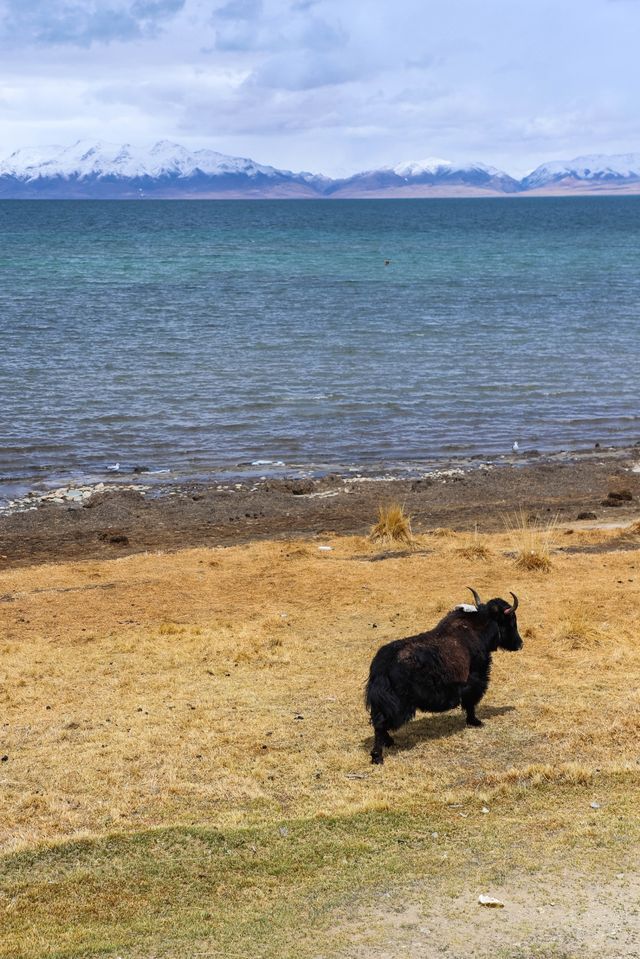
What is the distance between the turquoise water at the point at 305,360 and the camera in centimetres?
2645

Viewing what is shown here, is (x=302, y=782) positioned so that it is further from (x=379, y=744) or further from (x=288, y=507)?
(x=288, y=507)

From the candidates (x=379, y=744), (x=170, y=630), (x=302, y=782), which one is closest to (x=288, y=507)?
(x=170, y=630)

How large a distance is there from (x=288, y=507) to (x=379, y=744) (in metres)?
11.6

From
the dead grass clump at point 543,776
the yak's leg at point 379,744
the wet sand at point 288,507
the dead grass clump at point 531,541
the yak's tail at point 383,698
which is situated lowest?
the wet sand at point 288,507

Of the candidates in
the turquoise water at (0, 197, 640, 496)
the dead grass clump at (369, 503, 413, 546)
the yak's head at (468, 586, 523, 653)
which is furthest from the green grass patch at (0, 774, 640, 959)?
the turquoise water at (0, 197, 640, 496)

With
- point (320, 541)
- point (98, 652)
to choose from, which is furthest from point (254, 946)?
point (320, 541)

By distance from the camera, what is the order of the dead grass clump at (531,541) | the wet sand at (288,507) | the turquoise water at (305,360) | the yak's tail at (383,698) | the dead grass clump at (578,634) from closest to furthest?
the yak's tail at (383,698) → the dead grass clump at (578,634) → the dead grass clump at (531,541) → the wet sand at (288,507) → the turquoise water at (305,360)

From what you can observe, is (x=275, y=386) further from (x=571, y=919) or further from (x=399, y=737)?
(x=571, y=919)

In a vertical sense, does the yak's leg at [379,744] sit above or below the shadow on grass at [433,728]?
above

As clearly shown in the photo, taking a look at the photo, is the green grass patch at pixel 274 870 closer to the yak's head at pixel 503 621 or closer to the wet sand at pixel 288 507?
the yak's head at pixel 503 621

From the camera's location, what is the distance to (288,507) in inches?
815

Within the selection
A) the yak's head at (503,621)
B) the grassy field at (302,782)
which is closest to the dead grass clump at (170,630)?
the grassy field at (302,782)

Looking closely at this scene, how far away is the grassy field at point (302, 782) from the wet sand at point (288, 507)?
3.91 meters

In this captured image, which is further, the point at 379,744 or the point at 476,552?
the point at 476,552
